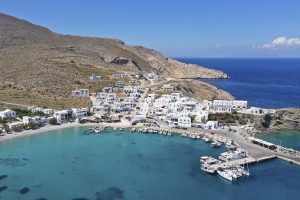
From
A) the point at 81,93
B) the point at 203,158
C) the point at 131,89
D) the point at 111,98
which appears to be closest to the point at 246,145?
the point at 203,158

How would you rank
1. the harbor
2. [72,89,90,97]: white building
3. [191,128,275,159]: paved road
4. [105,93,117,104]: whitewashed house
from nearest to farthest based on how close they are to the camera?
the harbor
[191,128,275,159]: paved road
[105,93,117,104]: whitewashed house
[72,89,90,97]: white building

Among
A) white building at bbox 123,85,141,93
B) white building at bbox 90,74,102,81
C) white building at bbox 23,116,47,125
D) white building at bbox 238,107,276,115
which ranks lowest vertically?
white building at bbox 23,116,47,125

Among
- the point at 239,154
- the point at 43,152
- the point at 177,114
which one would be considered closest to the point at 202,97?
the point at 177,114

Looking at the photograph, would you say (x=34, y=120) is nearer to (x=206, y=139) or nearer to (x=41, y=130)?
(x=41, y=130)

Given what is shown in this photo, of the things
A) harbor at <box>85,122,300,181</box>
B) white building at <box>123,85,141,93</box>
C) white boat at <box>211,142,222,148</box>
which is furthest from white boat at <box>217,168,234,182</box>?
white building at <box>123,85,141,93</box>

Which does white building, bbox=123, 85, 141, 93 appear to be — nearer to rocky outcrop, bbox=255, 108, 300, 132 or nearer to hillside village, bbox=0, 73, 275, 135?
hillside village, bbox=0, 73, 275, 135

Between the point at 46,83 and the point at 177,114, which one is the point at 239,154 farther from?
the point at 46,83
